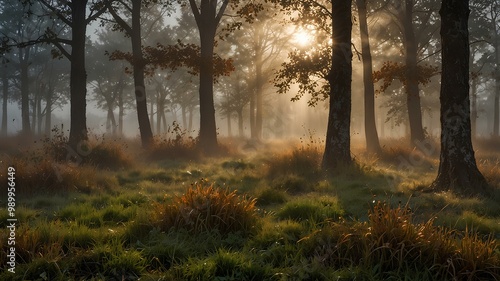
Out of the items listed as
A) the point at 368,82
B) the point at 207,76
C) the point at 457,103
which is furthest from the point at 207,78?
the point at 457,103

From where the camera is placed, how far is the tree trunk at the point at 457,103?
24.8 ft

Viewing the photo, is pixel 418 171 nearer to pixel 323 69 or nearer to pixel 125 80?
pixel 323 69

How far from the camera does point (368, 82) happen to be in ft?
52.7

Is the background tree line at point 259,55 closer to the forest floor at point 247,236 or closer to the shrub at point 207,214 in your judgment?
the forest floor at point 247,236

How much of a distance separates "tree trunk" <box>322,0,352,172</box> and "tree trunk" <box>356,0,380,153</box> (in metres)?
5.84

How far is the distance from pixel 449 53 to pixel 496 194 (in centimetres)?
287

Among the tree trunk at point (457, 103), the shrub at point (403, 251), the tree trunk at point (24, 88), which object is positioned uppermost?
the tree trunk at point (24, 88)

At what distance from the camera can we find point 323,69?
1109 centimetres

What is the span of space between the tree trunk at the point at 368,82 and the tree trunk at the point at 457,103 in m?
7.86

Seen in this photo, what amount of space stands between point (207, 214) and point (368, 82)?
42.7ft

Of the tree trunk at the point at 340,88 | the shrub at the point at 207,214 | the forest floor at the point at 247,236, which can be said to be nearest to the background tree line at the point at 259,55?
the tree trunk at the point at 340,88

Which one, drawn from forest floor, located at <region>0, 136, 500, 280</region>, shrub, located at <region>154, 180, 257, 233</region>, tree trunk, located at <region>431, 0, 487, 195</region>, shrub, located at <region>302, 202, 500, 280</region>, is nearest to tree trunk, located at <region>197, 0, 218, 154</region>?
forest floor, located at <region>0, 136, 500, 280</region>

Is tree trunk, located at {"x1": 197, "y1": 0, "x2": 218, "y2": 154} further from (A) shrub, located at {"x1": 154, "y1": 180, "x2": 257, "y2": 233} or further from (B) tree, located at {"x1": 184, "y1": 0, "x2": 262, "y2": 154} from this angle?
(A) shrub, located at {"x1": 154, "y1": 180, "x2": 257, "y2": 233}

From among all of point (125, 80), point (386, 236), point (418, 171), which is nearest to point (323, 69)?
point (418, 171)
